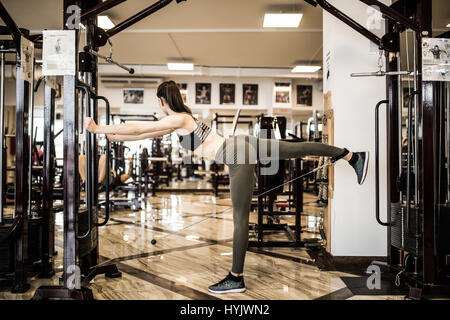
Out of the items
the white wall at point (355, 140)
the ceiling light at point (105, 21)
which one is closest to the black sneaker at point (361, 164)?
the white wall at point (355, 140)

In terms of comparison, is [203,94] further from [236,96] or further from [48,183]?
[48,183]

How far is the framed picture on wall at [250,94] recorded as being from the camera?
1112cm

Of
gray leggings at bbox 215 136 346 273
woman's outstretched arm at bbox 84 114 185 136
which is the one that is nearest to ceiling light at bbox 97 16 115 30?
woman's outstretched arm at bbox 84 114 185 136

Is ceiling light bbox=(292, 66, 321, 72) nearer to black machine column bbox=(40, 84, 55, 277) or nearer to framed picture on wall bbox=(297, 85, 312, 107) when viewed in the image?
framed picture on wall bbox=(297, 85, 312, 107)

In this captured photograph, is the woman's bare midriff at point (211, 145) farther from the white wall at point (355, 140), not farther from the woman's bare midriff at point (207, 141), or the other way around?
the white wall at point (355, 140)

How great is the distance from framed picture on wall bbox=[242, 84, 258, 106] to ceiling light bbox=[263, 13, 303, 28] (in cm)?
473

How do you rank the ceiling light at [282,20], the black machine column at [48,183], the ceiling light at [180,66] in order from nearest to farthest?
1. the black machine column at [48,183]
2. the ceiling light at [282,20]
3. the ceiling light at [180,66]

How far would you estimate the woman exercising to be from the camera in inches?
93.2

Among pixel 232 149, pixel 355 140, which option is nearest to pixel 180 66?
pixel 355 140

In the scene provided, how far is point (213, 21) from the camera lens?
6.30 metres

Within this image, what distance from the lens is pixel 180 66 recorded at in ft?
29.3

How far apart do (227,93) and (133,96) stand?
305 centimetres

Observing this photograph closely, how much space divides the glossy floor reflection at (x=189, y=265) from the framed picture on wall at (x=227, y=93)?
634 cm
